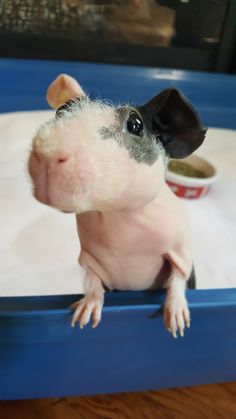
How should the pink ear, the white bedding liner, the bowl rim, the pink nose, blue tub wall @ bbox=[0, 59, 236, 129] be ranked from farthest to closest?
blue tub wall @ bbox=[0, 59, 236, 129] < the bowl rim < the white bedding liner < the pink ear < the pink nose

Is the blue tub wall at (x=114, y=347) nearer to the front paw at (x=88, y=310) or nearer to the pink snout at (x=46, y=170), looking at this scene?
the front paw at (x=88, y=310)

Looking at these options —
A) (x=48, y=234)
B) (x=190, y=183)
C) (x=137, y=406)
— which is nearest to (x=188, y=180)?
(x=190, y=183)

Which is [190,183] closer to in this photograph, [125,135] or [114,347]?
[114,347]

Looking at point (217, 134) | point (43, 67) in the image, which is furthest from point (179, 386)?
point (43, 67)

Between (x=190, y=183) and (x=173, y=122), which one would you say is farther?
(x=190, y=183)

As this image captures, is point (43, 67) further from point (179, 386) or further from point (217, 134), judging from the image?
point (179, 386)

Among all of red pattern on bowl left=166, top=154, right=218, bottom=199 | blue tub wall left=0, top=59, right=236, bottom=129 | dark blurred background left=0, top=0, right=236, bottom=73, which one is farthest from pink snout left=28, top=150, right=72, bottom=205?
dark blurred background left=0, top=0, right=236, bottom=73

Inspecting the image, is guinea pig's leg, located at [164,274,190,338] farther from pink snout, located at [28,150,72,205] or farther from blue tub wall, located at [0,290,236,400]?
pink snout, located at [28,150,72,205]

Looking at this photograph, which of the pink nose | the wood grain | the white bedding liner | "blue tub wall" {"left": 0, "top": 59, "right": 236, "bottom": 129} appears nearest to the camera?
the pink nose
